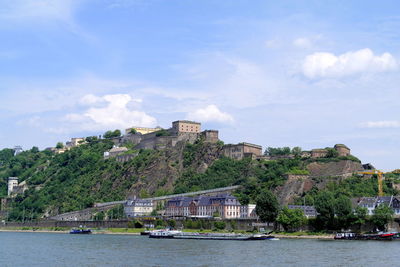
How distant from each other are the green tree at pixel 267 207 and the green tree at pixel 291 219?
42.2 inches

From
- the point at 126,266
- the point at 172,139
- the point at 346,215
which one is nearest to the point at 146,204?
the point at 172,139

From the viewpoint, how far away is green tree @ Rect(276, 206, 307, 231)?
79.6m

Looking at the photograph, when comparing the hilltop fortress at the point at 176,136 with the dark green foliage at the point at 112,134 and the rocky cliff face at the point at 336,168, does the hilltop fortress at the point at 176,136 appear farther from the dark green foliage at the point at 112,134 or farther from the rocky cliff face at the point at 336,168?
the rocky cliff face at the point at 336,168

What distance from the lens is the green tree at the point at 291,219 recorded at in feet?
261

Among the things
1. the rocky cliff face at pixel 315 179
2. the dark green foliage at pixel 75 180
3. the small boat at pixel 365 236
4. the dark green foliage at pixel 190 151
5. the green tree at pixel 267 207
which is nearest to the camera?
the small boat at pixel 365 236

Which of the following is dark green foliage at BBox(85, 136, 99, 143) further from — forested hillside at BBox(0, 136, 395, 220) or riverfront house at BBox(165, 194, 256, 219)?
riverfront house at BBox(165, 194, 256, 219)

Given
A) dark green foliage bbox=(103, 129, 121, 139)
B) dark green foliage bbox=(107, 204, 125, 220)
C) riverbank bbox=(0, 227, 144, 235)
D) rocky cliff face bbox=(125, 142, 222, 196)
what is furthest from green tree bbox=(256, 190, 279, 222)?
dark green foliage bbox=(103, 129, 121, 139)

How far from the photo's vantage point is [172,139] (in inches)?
5551

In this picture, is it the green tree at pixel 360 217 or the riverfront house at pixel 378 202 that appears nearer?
the green tree at pixel 360 217

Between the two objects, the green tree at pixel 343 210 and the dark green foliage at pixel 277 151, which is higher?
the dark green foliage at pixel 277 151

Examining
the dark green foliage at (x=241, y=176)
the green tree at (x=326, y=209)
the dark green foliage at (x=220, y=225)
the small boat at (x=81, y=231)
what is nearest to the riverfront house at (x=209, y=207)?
the dark green foliage at (x=241, y=176)

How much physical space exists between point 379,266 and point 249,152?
7963 cm

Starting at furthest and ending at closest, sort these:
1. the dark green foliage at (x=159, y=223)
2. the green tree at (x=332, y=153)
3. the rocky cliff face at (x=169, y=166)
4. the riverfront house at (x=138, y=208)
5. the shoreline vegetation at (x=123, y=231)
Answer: the rocky cliff face at (x=169, y=166), the riverfront house at (x=138, y=208), the green tree at (x=332, y=153), the dark green foliage at (x=159, y=223), the shoreline vegetation at (x=123, y=231)

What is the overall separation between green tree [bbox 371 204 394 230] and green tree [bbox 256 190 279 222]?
14.0 metres
